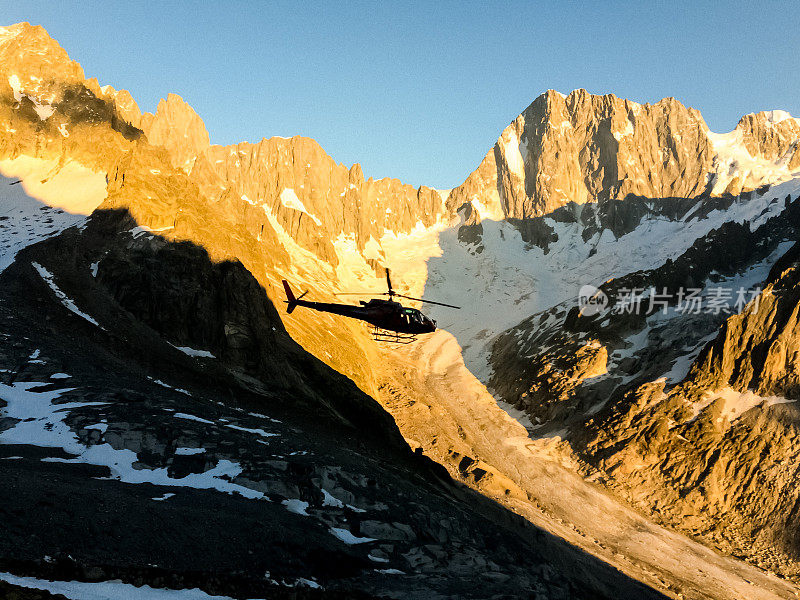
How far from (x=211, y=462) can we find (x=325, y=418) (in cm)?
2013

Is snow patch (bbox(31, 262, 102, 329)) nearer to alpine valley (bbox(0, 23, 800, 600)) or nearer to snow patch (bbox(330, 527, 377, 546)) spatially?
alpine valley (bbox(0, 23, 800, 600))

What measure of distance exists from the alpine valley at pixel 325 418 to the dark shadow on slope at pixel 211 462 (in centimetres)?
16

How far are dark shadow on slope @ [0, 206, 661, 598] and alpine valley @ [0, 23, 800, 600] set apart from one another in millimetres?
160

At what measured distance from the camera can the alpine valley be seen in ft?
63.0

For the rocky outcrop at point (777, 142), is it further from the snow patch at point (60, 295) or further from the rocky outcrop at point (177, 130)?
the snow patch at point (60, 295)

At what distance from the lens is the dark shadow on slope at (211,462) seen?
54.6ft

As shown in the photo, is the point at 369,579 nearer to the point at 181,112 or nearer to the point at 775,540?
the point at 775,540

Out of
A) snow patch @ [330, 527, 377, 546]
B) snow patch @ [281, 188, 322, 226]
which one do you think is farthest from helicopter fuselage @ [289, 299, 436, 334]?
snow patch @ [281, 188, 322, 226]

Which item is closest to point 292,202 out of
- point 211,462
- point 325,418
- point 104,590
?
point 325,418

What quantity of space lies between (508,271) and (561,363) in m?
94.4

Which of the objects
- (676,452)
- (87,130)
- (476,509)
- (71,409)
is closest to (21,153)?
(87,130)

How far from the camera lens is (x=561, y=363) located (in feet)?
306

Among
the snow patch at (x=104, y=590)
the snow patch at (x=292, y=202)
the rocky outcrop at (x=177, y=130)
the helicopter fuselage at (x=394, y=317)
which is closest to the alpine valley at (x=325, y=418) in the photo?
the snow patch at (x=104, y=590)

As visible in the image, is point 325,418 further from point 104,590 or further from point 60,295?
point 104,590
